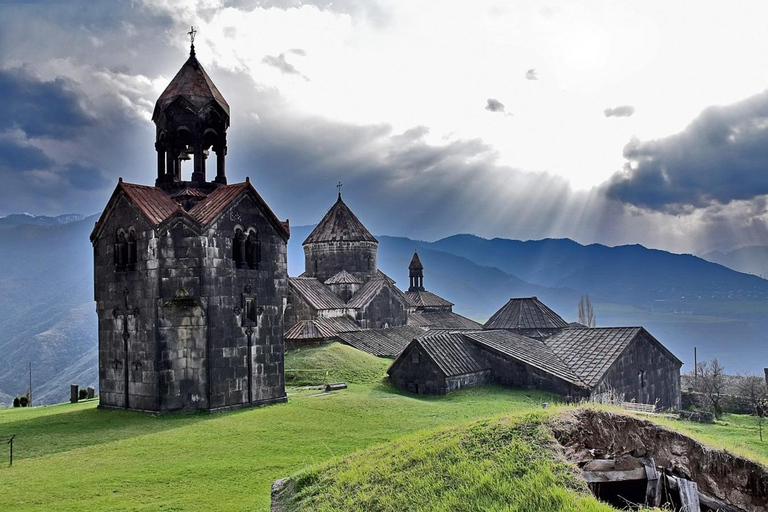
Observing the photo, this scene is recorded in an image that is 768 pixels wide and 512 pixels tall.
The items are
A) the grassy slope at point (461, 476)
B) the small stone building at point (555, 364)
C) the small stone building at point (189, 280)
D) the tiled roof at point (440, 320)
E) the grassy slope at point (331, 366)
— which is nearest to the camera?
the grassy slope at point (461, 476)

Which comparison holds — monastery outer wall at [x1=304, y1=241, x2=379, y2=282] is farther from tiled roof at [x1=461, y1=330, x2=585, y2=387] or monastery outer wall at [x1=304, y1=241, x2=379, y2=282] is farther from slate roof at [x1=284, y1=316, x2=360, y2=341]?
tiled roof at [x1=461, y1=330, x2=585, y2=387]

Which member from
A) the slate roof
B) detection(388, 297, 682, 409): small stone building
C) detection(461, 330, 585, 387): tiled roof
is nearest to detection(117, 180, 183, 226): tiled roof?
detection(388, 297, 682, 409): small stone building

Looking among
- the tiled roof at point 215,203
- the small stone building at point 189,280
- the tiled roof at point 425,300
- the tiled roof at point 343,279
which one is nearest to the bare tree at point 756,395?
the small stone building at point 189,280

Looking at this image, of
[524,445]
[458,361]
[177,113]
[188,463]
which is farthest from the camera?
[458,361]

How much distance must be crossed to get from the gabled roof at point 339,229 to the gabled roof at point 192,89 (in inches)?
632

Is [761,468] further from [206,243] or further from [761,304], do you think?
[761,304]

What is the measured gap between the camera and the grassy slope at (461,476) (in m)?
4.96

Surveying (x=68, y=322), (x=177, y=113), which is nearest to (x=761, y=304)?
(x=68, y=322)

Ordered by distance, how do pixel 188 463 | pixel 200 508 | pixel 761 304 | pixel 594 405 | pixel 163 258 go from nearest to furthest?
pixel 594 405, pixel 200 508, pixel 188 463, pixel 163 258, pixel 761 304

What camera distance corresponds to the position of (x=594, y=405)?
657 centimetres

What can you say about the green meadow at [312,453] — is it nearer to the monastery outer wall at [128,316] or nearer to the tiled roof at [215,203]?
the monastery outer wall at [128,316]

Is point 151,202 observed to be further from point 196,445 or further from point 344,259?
point 344,259

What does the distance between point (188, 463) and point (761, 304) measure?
224722 millimetres

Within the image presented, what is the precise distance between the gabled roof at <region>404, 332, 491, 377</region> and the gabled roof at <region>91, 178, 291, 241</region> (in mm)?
5783
